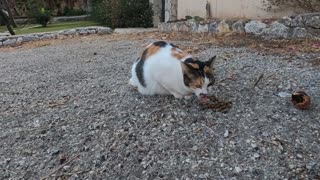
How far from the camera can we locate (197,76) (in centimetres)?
273

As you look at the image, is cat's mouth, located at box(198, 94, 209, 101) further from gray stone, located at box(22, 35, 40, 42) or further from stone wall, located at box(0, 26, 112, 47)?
gray stone, located at box(22, 35, 40, 42)

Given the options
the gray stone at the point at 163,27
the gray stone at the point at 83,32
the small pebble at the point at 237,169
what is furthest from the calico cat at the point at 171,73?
the gray stone at the point at 83,32

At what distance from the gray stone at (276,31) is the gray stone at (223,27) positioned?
39.2 inches

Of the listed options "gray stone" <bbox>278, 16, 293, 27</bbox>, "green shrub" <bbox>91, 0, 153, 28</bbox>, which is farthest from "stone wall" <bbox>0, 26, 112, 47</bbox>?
"gray stone" <bbox>278, 16, 293, 27</bbox>

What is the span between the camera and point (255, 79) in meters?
3.69

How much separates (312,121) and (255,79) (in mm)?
1001

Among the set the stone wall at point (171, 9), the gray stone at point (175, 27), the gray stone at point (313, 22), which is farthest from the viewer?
the stone wall at point (171, 9)

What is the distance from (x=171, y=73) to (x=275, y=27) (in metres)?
3.76

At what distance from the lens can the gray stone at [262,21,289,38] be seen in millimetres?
6016

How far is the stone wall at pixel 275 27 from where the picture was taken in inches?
224

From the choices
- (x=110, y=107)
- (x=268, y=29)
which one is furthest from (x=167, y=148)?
(x=268, y=29)

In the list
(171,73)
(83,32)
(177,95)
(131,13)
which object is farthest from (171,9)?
(171,73)

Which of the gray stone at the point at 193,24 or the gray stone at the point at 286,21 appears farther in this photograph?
the gray stone at the point at 193,24

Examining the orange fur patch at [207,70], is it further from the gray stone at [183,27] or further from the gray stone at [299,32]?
the gray stone at [183,27]
